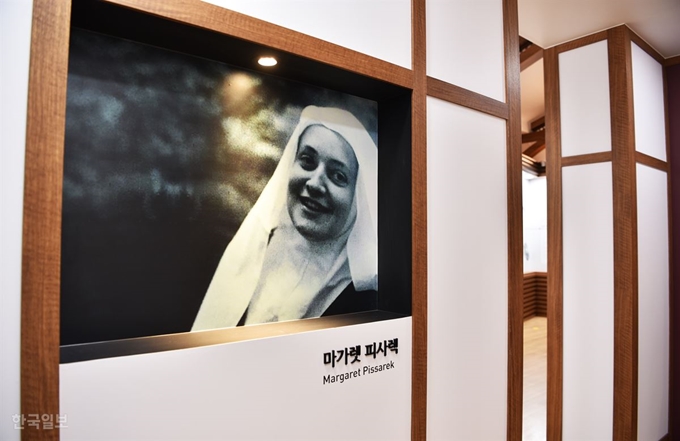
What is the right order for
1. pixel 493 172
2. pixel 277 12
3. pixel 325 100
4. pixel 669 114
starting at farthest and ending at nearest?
1. pixel 669 114
2. pixel 493 172
3. pixel 325 100
4. pixel 277 12

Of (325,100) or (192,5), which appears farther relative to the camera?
(325,100)

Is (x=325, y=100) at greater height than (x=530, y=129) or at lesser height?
lesser

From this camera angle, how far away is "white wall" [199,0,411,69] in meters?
1.38

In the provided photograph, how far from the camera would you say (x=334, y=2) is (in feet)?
5.08

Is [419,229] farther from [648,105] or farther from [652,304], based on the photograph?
[648,105]

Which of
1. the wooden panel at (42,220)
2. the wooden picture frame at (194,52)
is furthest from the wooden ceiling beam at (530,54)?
the wooden panel at (42,220)

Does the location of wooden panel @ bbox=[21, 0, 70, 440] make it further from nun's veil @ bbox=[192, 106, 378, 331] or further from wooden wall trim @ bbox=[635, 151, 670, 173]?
wooden wall trim @ bbox=[635, 151, 670, 173]

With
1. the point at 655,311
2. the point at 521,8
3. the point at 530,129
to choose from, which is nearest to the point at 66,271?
the point at 521,8

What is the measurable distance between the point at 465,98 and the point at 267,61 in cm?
96

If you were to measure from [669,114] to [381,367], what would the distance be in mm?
3618

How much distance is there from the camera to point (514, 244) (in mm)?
2180

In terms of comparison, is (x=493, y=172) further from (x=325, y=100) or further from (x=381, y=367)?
(x=381, y=367)

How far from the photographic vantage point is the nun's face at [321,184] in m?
1.67

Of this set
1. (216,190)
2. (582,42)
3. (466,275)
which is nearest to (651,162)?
(582,42)
